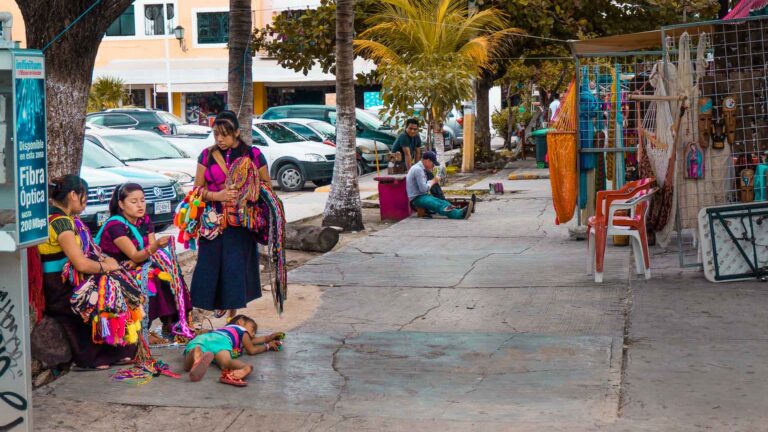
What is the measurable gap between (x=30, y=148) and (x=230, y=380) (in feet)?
6.45

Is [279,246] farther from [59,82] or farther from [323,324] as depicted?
[59,82]

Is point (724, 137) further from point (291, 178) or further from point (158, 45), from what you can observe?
point (158, 45)

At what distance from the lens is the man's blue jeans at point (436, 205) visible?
15.2 metres

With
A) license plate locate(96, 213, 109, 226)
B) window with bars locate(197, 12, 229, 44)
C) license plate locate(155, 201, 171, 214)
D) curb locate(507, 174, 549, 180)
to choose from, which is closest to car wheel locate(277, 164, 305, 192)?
curb locate(507, 174, 549, 180)

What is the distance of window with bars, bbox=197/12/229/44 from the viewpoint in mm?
42469

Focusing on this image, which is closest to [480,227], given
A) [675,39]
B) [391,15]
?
[675,39]

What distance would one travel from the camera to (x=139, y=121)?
26.9 meters

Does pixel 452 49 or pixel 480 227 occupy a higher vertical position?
pixel 452 49

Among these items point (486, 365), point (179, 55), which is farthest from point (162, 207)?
point (179, 55)

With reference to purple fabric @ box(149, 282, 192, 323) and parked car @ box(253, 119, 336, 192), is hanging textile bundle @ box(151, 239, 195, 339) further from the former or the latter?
parked car @ box(253, 119, 336, 192)

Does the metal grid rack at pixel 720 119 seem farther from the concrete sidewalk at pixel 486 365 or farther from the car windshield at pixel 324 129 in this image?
the car windshield at pixel 324 129

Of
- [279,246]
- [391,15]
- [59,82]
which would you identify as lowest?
[279,246]

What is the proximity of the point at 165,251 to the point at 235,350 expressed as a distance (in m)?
0.98

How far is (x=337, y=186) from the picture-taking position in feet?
47.1
